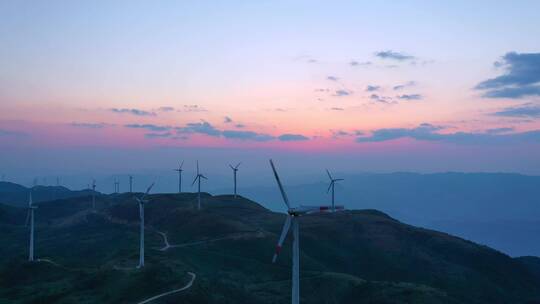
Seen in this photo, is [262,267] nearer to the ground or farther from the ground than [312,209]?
nearer to the ground

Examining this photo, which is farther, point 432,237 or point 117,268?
point 432,237

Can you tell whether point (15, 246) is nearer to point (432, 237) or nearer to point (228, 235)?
point (228, 235)

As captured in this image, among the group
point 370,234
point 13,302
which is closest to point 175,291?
point 13,302

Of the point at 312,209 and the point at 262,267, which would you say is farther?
the point at 262,267

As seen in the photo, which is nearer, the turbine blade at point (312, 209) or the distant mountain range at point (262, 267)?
the turbine blade at point (312, 209)

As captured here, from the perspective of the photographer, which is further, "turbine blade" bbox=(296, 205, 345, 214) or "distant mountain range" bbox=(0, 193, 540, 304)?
"distant mountain range" bbox=(0, 193, 540, 304)

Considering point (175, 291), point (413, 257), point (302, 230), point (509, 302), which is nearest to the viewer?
point (175, 291)

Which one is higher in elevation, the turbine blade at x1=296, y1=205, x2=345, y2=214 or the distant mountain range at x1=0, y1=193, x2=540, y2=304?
the turbine blade at x1=296, y1=205, x2=345, y2=214

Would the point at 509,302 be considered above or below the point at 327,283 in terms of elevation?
below
